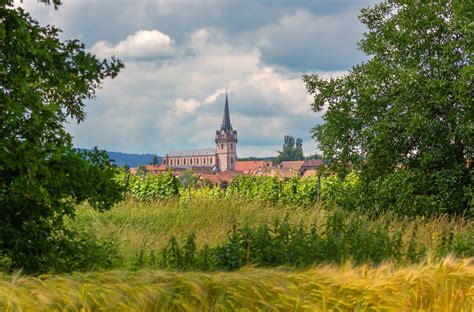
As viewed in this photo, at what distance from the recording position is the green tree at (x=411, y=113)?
50.3ft

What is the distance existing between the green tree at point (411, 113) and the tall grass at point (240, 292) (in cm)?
1014

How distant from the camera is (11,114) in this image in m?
6.24

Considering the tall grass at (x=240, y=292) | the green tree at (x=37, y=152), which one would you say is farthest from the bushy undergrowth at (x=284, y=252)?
the tall grass at (x=240, y=292)

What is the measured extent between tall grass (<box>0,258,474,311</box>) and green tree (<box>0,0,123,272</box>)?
1.88 m

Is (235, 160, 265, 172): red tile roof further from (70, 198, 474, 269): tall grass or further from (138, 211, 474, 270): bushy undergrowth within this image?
(138, 211, 474, 270): bushy undergrowth

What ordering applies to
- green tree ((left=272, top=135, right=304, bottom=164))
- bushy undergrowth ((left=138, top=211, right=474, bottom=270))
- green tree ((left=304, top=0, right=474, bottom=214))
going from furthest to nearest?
1. green tree ((left=272, top=135, right=304, bottom=164))
2. green tree ((left=304, top=0, right=474, bottom=214))
3. bushy undergrowth ((left=138, top=211, right=474, bottom=270))

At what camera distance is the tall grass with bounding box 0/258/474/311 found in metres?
4.49

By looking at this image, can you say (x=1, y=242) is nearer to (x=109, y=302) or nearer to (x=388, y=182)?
(x=109, y=302)

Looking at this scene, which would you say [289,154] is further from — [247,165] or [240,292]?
[240,292]

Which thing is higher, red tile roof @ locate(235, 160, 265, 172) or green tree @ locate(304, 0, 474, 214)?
red tile roof @ locate(235, 160, 265, 172)

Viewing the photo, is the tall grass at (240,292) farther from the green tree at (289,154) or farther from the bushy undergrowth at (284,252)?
the green tree at (289,154)

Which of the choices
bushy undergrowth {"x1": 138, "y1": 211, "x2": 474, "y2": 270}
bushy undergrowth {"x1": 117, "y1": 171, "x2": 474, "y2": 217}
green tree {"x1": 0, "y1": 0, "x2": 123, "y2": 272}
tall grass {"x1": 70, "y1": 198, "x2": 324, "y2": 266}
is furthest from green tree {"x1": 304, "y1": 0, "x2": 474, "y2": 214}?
green tree {"x1": 0, "y1": 0, "x2": 123, "y2": 272}

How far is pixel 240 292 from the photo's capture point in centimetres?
475

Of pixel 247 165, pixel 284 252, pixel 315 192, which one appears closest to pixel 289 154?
pixel 247 165
